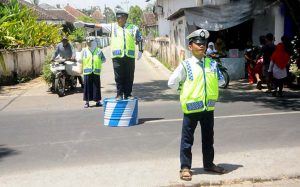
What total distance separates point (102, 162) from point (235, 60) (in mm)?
10307

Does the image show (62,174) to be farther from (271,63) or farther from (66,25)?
(66,25)

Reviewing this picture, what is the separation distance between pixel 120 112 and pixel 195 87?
3.31 metres

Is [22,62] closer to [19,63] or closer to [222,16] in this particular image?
[19,63]

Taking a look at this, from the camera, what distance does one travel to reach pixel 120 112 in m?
8.18

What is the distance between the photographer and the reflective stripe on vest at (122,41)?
841 cm

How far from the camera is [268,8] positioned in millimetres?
16109

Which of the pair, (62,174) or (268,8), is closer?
(62,174)

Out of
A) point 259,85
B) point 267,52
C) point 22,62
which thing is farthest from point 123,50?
point 22,62

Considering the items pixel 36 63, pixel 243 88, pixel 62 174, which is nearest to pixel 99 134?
pixel 62 174

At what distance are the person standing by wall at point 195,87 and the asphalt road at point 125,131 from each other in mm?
1051

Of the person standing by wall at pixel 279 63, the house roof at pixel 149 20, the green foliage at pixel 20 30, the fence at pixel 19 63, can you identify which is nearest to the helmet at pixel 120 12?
the person standing by wall at pixel 279 63

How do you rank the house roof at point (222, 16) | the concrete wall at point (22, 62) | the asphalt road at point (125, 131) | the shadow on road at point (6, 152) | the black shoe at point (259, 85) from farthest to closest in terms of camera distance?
the concrete wall at point (22, 62) < the house roof at point (222, 16) < the black shoe at point (259, 85) < the shadow on road at point (6, 152) < the asphalt road at point (125, 131)

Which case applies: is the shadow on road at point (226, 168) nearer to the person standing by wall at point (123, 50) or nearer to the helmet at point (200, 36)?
the helmet at point (200, 36)

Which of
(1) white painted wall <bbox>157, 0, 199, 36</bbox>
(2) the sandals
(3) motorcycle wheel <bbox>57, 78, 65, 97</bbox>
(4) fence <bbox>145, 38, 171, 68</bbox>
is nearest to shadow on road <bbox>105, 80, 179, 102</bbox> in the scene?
(3) motorcycle wheel <bbox>57, 78, 65, 97</bbox>
